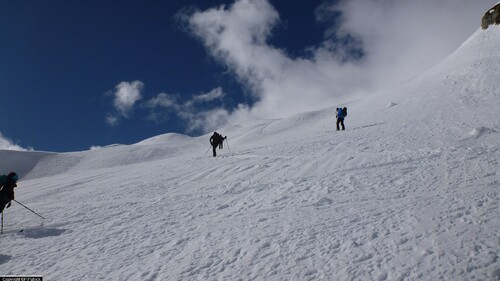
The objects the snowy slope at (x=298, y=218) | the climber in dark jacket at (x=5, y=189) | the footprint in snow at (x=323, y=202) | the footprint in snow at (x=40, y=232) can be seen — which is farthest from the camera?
the climber in dark jacket at (x=5, y=189)

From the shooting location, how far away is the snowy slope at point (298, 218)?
636cm

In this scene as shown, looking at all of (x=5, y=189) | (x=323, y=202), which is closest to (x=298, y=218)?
(x=323, y=202)

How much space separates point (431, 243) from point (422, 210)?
1.59 m

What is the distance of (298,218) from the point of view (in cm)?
871

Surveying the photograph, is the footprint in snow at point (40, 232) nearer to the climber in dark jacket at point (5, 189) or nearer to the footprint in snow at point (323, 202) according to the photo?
the climber in dark jacket at point (5, 189)

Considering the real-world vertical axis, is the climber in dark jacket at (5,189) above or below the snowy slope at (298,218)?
above

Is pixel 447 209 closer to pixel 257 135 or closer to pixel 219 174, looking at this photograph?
pixel 219 174

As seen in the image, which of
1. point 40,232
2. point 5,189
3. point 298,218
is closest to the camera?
point 298,218

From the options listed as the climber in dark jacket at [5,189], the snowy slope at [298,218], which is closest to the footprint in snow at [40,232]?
the snowy slope at [298,218]

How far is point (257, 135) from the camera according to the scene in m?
38.2

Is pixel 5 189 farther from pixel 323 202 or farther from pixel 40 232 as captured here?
pixel 323 202

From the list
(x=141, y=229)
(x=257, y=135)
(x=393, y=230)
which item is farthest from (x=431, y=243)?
(x=257, y=135)

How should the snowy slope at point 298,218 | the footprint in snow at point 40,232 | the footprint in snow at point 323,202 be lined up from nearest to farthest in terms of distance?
the snowy slope at point 298,218 < the footprint in snow at point 323,202 < the footprint in snow at point 40,232

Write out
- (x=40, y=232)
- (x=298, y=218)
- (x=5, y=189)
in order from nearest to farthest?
(x=298, y=218), (x=40, y=232), (x=5, y=189)
